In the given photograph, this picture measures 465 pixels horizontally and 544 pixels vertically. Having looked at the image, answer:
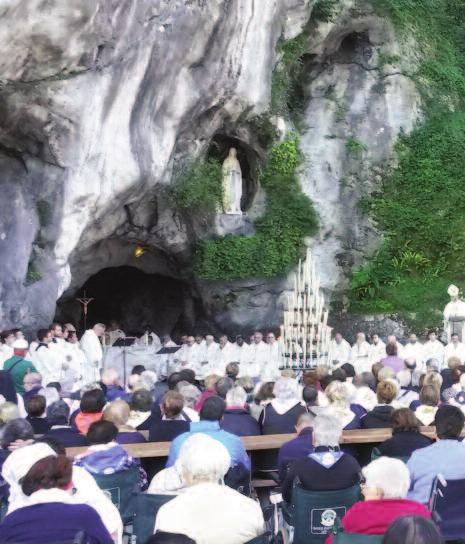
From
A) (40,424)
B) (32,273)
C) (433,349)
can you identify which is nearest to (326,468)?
(40,424)

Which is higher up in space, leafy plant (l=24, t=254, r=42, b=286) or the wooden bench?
leafy plant (l=24, t=254, r=42, b=286)

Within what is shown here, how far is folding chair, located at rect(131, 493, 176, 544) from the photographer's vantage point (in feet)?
15.3

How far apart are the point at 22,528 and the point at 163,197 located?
53.4 feet

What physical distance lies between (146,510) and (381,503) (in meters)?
1.40

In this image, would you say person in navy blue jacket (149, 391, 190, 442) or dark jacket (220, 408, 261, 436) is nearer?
person in navy blue jacket (149, 391, 190, 442)

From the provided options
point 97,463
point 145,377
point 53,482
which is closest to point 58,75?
point 145,377

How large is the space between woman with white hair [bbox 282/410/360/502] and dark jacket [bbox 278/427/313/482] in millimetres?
548

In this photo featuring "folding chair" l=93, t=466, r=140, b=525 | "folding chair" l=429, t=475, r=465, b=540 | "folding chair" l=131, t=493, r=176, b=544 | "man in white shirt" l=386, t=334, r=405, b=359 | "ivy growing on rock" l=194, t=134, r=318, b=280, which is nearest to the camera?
"folding chair" l=131, t=493, r=176, b=544

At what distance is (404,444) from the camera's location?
578 cm

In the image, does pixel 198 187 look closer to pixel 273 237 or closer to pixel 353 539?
pixel 273 237

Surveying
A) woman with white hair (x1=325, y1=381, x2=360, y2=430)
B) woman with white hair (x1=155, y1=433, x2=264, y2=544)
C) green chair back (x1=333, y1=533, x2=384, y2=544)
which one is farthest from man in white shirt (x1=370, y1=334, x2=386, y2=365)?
green chair back (x1=333, y1=533, x2=384, y2=544)

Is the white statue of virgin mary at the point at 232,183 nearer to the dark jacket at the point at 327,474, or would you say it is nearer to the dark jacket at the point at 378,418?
the dark jacket at the point at 378,418

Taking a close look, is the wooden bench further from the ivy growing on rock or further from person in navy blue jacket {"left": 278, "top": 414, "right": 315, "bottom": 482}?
the ivy growing on rock

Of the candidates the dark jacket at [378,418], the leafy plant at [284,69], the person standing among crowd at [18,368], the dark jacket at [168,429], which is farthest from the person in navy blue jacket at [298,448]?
the leafy plant at [284,69]
